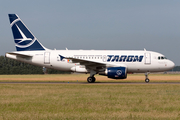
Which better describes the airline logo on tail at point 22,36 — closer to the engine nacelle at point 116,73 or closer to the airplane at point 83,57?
the airplane at point 83,57

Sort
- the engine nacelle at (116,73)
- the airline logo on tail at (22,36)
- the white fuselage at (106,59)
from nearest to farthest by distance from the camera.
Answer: the engine nacelle at (116,73) → the white fuselage at (106,59) → the airline logo on tail at (22,36)

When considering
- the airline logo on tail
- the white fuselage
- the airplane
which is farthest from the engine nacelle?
the airline logo on tail

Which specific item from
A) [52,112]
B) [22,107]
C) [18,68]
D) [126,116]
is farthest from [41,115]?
[18,68]

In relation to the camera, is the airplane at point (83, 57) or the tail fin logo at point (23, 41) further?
the tail fin logo at point (23, 41)

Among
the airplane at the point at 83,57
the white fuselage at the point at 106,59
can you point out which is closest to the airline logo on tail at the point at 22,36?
the airplane at the point at 83,57

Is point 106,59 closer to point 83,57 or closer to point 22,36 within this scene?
point 83,57

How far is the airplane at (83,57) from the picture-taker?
1238 inches

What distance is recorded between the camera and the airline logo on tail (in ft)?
109

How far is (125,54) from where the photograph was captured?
31922 millimetres

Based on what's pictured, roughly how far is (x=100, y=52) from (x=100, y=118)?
23.7 meters

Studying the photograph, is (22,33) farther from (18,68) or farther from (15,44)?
(18,68)

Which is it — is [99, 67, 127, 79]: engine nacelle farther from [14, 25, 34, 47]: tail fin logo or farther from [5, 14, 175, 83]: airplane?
[14, 25, 34, 47]: tail fin logo

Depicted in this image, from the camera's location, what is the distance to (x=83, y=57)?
32500 mm

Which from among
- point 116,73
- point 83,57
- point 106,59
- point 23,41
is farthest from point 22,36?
point 116,73
